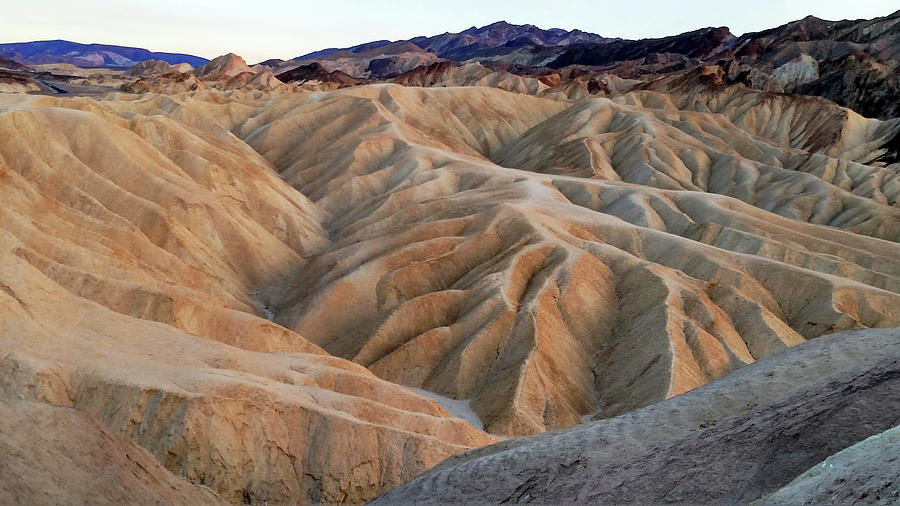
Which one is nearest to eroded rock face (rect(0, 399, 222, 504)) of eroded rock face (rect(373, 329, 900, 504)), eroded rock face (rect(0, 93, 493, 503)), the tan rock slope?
eroded rock face (rect(0, 93, 493, 503))

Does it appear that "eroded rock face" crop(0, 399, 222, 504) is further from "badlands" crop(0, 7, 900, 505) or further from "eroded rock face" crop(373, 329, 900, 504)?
"eroded rock face" crop(373, 329, 900, 504)

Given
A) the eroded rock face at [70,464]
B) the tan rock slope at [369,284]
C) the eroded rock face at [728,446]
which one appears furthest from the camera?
the tan rock slope at [369,284]

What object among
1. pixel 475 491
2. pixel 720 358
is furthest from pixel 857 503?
pixel 720 358

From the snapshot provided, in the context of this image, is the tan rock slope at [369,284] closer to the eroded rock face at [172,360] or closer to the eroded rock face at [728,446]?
the eroded rock face at [172,360]

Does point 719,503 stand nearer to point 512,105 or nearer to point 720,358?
point 720,358

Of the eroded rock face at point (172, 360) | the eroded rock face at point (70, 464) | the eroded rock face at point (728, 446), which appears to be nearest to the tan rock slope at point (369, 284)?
the eroded rock face at point (172, 360)

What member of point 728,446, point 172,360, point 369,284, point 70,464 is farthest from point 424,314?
point 728,446
